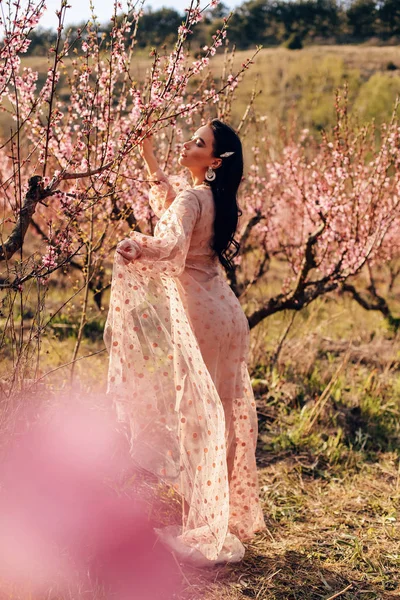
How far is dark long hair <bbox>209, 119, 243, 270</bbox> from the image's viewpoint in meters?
3.12

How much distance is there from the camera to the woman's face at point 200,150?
312 cm

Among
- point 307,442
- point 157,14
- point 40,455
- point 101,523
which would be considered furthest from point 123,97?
point 157,14

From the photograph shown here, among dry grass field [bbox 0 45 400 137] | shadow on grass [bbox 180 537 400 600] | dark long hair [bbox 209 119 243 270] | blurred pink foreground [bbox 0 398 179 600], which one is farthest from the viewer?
dry grass field [bbox 0 45 400 137]

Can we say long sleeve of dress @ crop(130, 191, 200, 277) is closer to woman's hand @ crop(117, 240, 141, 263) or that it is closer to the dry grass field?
woman's hand @ crop(117, 240, 141, 263)

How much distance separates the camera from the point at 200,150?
10.2 feet

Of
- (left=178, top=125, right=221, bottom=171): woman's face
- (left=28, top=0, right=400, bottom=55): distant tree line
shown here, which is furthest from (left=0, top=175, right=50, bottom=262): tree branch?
(left=28, top=0, right=400, bottom=55): distant tree line

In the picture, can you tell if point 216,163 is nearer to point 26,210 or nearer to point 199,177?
point 199,177

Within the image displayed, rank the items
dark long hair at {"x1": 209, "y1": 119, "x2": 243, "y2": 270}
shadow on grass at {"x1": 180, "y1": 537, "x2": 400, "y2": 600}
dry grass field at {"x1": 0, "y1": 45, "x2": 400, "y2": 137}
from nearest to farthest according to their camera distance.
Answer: shadow on grass at {"x1": 180, "y1": 537, "x2": 400, "y2": 600} < dark long hair at {"x1": 209, "y1": 119, "x2": 243, "y2": 270} < dry grass field at {"x1": 0, "y1": 45, "x2": 400, "y2": 137}

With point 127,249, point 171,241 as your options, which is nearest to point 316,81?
point 171,241

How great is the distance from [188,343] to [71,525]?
94cm

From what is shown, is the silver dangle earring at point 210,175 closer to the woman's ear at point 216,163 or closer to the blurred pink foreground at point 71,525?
the woman's ear at point 216,163

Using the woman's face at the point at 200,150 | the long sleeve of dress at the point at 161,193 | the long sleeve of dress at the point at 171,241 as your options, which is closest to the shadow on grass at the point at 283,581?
the long sleeve of dress at the point at 171,241

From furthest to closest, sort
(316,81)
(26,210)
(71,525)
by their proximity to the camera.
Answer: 1. (316,81)
2. (71,525)
3. (26,210)

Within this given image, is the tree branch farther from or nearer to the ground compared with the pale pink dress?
farther from the ground
